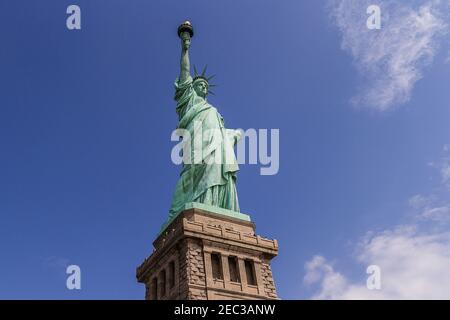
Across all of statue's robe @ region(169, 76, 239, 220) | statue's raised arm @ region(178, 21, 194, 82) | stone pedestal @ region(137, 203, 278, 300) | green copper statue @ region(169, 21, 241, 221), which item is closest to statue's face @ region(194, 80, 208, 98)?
green copper statue @ region(169, 21, 241, 221)

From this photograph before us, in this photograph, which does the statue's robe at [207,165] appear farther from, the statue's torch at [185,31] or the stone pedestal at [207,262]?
the statue's torch at [185,31]

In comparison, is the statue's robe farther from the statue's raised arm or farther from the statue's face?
the statue's raised arm

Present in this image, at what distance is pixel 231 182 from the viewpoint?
38.8 meters

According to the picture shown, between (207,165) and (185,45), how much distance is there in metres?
17.3

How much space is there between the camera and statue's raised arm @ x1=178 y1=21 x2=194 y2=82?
158 ft

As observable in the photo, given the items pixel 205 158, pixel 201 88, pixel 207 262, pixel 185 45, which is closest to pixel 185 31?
pixel 185 45

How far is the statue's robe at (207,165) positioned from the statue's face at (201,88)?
2.76 metres

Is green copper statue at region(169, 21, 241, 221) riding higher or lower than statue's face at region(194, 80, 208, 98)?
lower

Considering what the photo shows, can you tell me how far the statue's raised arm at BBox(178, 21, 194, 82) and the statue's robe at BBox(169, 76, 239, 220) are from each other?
5297 mm

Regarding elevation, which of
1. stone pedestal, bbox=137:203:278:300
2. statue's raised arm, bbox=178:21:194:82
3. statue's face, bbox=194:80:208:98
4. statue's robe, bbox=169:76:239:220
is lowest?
stone pedestal, bbox=137:203:278:300

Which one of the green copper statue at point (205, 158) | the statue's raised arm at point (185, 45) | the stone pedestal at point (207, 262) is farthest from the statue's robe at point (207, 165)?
the statue's raised arm at point (185, 45)

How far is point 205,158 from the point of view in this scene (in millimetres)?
39000
